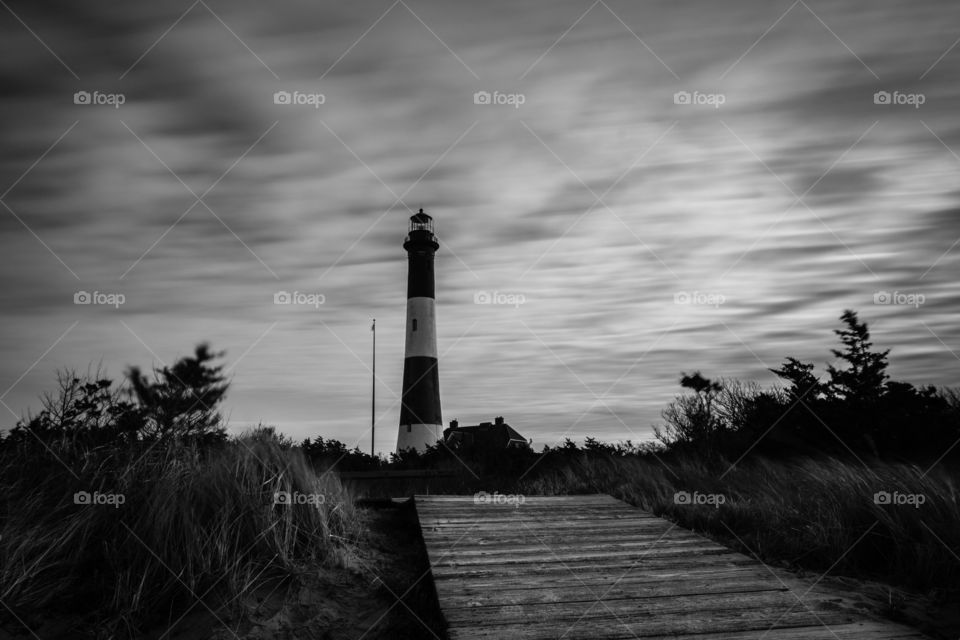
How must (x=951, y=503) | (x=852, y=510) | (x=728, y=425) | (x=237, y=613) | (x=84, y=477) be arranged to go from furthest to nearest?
1. (x=728, y=425)
2. (x=852, y=510)
3. (x=951, y=503)
4. (x=84, y=477)
5. (x=237, y=613)

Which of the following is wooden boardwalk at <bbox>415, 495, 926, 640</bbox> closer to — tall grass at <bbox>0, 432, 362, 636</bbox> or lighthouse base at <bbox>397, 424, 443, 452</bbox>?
tall grass at <bbox>0, 432, 362, 636</bbox>

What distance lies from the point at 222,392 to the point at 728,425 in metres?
12.5

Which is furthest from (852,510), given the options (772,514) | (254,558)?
(254,558)

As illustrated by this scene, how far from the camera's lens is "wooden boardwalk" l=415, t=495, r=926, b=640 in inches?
146

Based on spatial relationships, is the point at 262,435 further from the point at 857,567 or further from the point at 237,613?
the point at 857,567

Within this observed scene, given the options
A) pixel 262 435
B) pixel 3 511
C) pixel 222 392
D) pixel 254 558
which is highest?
pixel 222 392

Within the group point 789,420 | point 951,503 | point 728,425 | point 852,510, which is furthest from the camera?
point 728,425

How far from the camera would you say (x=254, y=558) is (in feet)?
15.4

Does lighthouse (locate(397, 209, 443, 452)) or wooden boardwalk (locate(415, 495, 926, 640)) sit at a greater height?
lighthouse (locate(397, 209, 443, 452))

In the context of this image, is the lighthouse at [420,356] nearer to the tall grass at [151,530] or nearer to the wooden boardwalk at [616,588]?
the wooden boardwalk at [616,588]

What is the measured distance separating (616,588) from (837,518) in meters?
3.10

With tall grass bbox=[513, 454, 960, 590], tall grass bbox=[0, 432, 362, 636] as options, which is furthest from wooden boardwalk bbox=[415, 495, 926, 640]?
tall grass bbox=[0, 432, 362, 636]

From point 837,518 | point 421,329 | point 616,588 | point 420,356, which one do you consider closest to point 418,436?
point 420,356

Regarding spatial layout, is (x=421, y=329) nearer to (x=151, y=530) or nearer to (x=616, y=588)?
(x=151, y=530)
